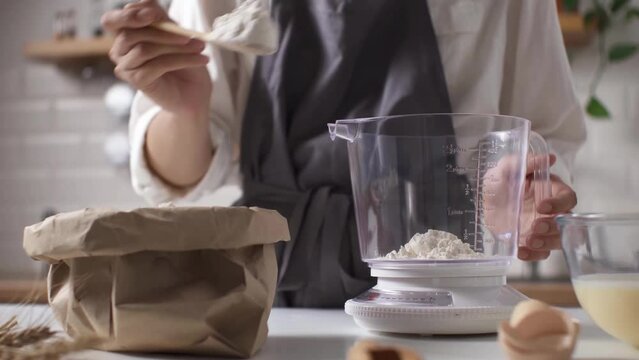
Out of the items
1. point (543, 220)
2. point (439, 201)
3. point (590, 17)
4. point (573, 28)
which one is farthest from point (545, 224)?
point (590, 17)

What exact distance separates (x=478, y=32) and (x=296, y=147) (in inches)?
9.8

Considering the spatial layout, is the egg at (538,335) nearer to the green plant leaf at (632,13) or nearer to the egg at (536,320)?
the egg at (536,320)

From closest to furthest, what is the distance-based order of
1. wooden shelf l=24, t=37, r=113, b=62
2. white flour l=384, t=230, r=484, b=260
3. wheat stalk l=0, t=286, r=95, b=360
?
wheat stalk l=0, t=286, r=95, b=360
white flour l=384, t=230, r=484, b=260
wooden shelf l=24, t=37, r=113, b=62

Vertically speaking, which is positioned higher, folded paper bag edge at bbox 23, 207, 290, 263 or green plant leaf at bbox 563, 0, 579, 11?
green plant leaf at bbox 563, 0, 579, 11

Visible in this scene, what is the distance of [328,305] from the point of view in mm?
873

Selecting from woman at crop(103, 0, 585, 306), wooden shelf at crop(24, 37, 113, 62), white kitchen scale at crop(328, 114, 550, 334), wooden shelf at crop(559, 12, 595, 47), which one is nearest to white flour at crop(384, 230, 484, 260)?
white kitchen scale at crop(328, 114, 550, 334)

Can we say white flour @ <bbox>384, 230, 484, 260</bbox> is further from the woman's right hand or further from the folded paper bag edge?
the woman's right hand

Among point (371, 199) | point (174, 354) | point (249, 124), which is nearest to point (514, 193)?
point (371, 199)

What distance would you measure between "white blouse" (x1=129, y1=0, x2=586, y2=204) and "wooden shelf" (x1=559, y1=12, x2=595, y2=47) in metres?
0.82

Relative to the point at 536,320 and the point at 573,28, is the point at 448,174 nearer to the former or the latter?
the point at 536,320

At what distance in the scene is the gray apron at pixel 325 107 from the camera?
0.87 metres

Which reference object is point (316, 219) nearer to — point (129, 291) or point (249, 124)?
point (249, 124)

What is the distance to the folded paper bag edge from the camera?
1.48 feet

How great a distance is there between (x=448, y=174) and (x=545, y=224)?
115 mm
